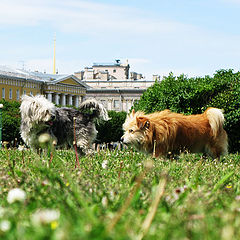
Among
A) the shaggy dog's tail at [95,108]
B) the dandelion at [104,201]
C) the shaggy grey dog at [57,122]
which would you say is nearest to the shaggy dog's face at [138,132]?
the shaggy grey dog at [57,122]

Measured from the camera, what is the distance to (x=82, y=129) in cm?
830

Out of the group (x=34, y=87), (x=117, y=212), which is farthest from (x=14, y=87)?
(x=117, y=212)

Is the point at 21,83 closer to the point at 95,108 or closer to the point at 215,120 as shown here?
the point at 95,108

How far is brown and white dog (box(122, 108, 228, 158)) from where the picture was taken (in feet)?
22.5

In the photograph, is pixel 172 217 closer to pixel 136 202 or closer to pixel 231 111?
pixel 136 202

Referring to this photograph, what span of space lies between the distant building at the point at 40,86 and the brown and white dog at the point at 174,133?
62.0 meters

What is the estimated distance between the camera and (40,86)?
83.7 meters

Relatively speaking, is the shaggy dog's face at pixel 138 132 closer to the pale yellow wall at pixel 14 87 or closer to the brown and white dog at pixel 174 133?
the brown and white dog at pixel 174 133

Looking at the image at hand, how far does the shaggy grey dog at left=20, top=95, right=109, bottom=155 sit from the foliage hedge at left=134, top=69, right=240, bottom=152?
30.4ft

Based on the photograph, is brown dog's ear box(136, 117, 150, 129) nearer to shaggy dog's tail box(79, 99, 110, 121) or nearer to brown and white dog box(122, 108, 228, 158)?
brown and white dog box(122, 108, 228, 158)

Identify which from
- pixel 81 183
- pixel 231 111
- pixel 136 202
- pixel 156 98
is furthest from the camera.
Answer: pixel 156 98

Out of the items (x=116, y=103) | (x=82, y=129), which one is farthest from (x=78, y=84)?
(x=82, y=129)

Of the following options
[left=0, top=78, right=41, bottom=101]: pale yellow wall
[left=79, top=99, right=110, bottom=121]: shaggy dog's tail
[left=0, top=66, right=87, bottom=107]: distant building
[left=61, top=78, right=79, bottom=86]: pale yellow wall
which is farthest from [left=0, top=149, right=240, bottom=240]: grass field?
[left=61, top=78, right=79, bottom=86]: pale yellow wall

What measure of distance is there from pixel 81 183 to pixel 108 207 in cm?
64
